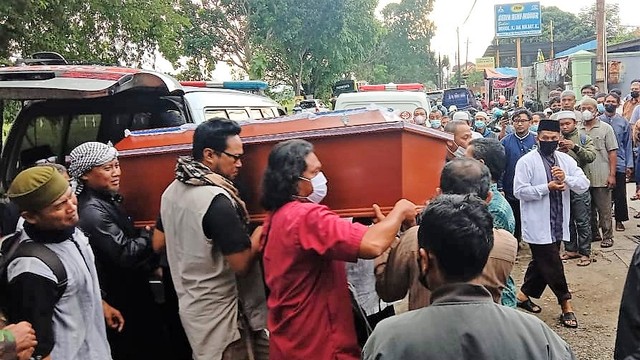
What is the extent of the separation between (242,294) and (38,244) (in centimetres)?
97

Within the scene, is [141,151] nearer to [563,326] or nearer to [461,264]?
[461,264]

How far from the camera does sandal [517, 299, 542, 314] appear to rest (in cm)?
528

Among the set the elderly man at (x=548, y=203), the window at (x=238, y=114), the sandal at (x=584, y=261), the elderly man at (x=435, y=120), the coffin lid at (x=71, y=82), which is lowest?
the sandal at (x=584, y=261)

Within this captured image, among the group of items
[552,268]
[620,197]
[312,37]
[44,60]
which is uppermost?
[312,37]

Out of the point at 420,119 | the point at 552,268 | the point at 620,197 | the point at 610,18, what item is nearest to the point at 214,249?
the point at 552,268

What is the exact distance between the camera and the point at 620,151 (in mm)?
7293

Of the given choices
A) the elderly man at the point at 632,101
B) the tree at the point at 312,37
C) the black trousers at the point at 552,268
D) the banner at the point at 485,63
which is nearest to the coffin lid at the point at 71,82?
the black trousers at the point at 552,268

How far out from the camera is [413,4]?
61.7 meters

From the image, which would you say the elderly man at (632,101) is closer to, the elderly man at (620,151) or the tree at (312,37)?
the elderly man at (620,151)

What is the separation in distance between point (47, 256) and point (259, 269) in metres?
0.96

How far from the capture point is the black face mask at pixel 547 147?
195 inches

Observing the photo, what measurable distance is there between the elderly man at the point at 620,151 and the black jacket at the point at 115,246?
20.0 ft

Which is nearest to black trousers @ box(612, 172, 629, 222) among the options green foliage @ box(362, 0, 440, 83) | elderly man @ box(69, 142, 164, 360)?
elderly man @ box(69, 142, 164, 360)

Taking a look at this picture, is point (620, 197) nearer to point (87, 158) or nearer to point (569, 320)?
point (569, 320)
